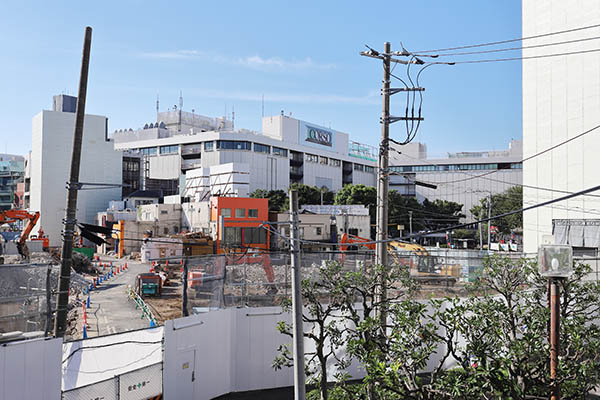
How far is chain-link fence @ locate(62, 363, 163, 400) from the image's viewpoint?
12.0 meters

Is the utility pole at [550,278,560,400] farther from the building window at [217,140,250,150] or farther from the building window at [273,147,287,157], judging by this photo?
the building window at [273,147,287,157]

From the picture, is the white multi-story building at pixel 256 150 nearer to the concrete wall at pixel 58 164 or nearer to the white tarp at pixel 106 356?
the concrete wall at pixel 58 164

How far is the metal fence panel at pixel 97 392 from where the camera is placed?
11.9m

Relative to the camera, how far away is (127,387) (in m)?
13.1

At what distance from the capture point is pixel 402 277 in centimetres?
1443

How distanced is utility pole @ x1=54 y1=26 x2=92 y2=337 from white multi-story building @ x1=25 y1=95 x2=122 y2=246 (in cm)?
6533

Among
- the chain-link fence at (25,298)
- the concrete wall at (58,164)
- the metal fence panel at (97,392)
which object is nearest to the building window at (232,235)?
the metal fence panel at (97,392)

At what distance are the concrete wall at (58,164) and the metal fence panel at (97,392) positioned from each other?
66.1m

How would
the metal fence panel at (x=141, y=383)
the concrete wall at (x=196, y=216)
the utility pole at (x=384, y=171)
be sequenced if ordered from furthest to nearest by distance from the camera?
the concrete wall at (x=196, y=216)
the utility pole at (x=384, y=171)
the metal fence panel at (x=141, y=383)

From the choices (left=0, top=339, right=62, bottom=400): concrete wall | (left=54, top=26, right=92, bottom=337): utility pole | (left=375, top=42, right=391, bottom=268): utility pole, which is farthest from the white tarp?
(left=375, top=42, right=391, bottom=268): utility pole

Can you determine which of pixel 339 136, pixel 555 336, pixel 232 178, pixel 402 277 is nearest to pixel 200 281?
pixel 402 277

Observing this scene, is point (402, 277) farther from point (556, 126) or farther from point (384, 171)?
point (556, 126)

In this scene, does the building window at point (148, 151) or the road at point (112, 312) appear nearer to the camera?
the road at point (112, 312)

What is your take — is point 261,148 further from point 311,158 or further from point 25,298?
point 25,298
